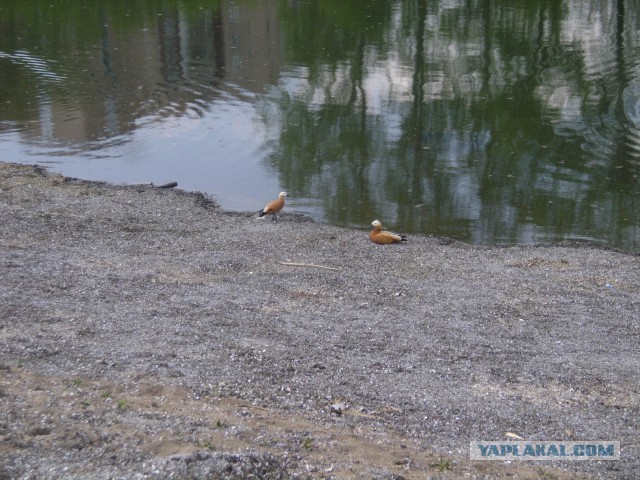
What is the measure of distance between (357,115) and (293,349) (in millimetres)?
10119

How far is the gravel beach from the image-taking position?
438 centimetres

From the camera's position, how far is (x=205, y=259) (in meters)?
8.59

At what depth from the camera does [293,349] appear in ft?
20.2

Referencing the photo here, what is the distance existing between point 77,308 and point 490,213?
6.20m

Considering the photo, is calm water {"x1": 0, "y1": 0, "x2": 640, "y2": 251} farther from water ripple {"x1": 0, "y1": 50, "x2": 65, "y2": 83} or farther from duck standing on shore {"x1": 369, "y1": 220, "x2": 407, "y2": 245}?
duck standing on shore {"x1": 369, "y1": 220, "x2": 407, "y2": 245}

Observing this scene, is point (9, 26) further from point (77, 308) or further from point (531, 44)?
point (77, 308)

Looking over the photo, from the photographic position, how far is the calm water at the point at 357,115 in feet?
38.0

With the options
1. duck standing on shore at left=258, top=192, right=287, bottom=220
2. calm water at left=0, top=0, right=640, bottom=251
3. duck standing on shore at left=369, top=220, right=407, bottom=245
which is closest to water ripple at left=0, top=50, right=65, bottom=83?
calm water at left=0, top=0, right=640, bottom=251

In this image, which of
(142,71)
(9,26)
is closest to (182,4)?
(9,26)

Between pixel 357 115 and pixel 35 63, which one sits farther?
pixel 35 63

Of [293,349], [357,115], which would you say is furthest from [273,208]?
[357,115]

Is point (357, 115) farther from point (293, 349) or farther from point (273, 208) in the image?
point (293, 349)

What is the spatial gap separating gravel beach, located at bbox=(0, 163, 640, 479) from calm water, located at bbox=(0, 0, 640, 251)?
1699 millimetres

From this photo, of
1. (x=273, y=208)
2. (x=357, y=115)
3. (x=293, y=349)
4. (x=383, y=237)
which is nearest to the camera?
(x=293, y=349)
